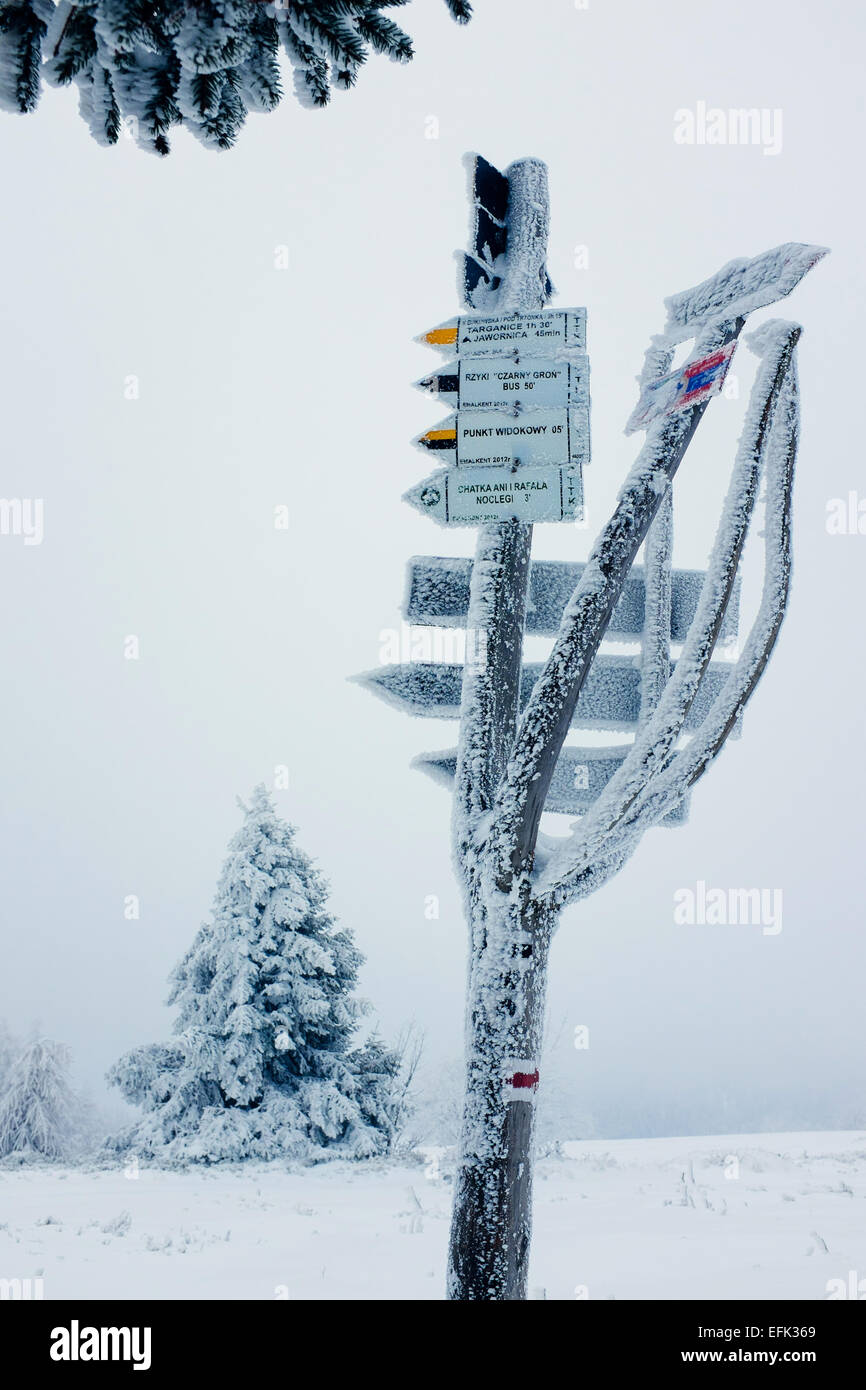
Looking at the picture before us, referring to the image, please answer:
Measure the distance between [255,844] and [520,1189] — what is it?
457 inches

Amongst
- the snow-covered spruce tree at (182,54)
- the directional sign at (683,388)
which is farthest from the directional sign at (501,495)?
the snow-covered spruce tree at (182,54)

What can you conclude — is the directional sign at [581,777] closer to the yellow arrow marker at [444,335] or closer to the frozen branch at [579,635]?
the frozen branch at [579,635]

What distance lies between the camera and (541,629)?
13.6ft

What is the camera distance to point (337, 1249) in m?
7.16

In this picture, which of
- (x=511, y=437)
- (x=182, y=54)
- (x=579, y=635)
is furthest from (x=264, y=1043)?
(x=182, y=54)

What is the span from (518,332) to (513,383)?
0.82 feet

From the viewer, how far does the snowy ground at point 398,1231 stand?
6.05 m

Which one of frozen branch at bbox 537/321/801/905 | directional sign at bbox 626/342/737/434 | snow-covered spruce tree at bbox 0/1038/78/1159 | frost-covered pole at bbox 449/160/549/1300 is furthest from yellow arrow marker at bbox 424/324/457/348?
snow-covered spruce tree at bbox 0/1038/78/1159

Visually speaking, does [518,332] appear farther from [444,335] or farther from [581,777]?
[581,777]

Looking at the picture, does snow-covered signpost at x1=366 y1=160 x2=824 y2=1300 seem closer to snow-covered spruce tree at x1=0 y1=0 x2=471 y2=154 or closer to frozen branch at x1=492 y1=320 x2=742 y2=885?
frozen branch at x1=492 y1=320 x2=742 y2=885

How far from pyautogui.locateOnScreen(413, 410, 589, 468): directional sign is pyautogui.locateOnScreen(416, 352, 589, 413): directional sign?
47 mm

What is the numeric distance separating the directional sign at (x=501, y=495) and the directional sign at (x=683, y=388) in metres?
0.54
